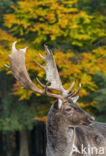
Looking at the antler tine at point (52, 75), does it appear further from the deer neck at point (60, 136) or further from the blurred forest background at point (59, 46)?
the blurred forest background at point (59, 46)

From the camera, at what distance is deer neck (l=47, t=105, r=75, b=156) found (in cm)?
585

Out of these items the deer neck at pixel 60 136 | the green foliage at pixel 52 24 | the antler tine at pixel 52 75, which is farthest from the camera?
the green foliage at pixel 52 24

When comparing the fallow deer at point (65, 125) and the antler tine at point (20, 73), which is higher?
the antler tine at point (20, 73)

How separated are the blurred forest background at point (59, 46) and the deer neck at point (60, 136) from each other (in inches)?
218

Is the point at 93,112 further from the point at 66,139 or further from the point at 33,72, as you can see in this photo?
the point at 66,139

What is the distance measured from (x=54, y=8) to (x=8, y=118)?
15.5 feet

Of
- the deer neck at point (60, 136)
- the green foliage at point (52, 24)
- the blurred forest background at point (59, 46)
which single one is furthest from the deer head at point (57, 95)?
the green foliage at point (52, 24)

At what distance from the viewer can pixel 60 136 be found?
5852mm

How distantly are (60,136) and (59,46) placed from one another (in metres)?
8.39

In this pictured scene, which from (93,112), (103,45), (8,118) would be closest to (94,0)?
(103,45)

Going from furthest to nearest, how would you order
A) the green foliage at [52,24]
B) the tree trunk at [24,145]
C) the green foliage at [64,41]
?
1. the tree trunk at [24,145]
2. the green foliage at [52,24]
3. the green foliage at [64,41]

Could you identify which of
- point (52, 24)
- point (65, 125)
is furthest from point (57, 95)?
point (52, 24)

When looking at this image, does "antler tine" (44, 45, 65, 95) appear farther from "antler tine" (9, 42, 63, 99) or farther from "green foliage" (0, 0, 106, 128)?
"green foliage" (0, 0, 106, 128)

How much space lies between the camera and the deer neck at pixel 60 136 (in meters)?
5.85
